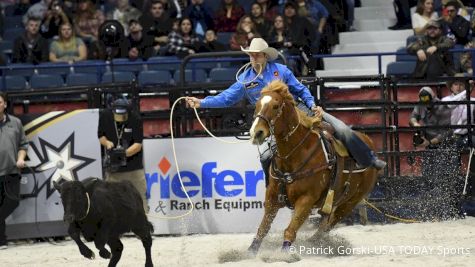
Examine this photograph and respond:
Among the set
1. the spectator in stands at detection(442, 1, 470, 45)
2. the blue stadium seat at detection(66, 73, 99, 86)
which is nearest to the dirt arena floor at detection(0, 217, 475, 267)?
the spectator in stands at detection(442, 1, 470, 45)

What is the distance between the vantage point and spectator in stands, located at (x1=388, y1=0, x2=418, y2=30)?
676 inches

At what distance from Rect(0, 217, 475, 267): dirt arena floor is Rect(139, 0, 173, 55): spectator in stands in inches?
203

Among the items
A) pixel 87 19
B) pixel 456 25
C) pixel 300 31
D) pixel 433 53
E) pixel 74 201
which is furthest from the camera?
pixel 87 19

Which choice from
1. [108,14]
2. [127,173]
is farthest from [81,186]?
[108,14]

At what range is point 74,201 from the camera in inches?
381

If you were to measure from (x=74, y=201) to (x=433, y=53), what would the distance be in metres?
6.59

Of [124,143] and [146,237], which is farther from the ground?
[124,143]

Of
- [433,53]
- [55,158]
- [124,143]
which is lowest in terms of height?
[55,158]

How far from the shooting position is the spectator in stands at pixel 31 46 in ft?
57.6

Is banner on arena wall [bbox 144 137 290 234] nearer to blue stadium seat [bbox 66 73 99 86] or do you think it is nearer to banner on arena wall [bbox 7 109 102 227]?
banner on arena wall [bbox 7 109 102 227]

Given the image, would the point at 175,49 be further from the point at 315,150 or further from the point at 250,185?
the point at 315,150

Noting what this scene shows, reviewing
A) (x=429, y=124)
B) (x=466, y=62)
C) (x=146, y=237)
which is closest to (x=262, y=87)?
(x=146, y=237)

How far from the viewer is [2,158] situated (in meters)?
12.7

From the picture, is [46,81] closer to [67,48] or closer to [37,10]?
[67,48]
